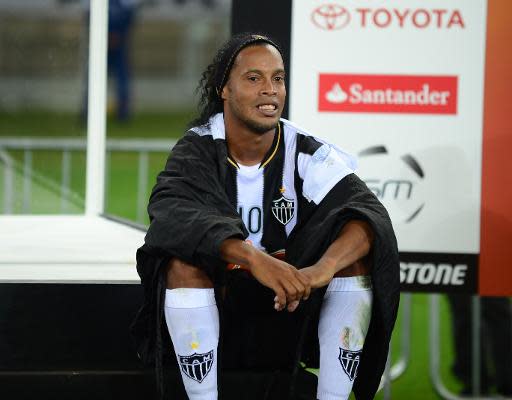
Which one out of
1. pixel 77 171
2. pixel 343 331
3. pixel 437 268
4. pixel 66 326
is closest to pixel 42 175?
Answer: pixel 77 171

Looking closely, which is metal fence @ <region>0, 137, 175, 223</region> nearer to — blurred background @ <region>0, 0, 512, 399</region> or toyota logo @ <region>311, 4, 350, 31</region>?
blurred background @ <region>0, 0, 512, 399</region>

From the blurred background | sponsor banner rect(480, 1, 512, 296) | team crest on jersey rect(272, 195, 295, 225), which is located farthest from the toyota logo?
team crest on jersey rect(272, 195, 295, 225)

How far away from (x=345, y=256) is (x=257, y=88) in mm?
572

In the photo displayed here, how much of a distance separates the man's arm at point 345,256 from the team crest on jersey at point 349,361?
21cm

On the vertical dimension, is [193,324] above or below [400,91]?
below

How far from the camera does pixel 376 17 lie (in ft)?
12.3

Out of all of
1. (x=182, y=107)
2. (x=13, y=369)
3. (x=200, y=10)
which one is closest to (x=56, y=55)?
(x=13, y=369)

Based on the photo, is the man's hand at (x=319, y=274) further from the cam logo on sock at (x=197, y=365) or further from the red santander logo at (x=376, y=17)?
the red santander logo at (x=376, y=17)

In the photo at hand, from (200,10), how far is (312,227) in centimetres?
1915

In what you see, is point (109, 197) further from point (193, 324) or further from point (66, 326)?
point (193, 324)

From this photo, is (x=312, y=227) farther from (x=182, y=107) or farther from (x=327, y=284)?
(x=182, y=107)

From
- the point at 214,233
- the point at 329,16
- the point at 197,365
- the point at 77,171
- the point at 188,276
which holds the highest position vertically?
the point at 329,16

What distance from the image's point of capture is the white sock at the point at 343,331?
288cm

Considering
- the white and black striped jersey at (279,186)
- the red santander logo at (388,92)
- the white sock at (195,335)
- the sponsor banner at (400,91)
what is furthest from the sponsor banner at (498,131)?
the white sock at (195,335)
